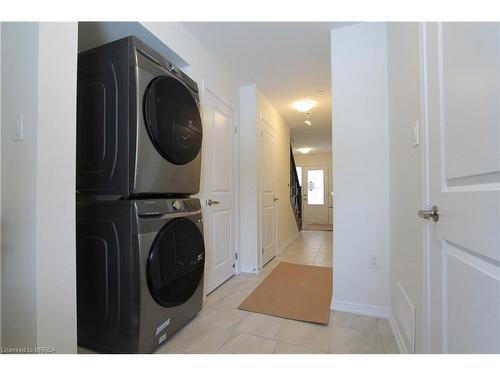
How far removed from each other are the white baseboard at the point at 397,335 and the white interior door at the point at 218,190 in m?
1.47

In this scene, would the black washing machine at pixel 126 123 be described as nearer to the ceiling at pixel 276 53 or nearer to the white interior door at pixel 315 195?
the ceiling at pixel 276 53

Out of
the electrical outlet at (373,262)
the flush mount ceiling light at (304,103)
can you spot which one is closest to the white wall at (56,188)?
the electrical outlet at (373,262)

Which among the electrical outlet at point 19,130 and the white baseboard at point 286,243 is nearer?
the electrical outlet at point 19,130

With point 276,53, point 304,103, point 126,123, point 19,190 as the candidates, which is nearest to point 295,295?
point 126,123

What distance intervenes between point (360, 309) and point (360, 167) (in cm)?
109

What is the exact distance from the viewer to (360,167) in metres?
1.71

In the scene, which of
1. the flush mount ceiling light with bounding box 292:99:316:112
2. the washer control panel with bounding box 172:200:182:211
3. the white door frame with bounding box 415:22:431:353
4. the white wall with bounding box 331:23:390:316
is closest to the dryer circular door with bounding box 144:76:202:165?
the washer control panel with bounding box 172:200:182:211

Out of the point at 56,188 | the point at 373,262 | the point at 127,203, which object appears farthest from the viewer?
the point at 373,262

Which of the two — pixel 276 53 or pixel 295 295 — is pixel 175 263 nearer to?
pixel 295 295

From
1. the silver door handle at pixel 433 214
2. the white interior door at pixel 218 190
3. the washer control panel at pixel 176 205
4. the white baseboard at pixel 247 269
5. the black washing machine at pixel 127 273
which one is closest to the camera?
the silver door handle at pixel 433 214

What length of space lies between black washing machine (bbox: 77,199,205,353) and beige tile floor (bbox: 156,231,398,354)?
190 millimetres

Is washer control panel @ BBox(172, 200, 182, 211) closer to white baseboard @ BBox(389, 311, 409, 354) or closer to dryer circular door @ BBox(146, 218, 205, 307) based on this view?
dryer circular door @ BBox(146, 218, 205, 307)

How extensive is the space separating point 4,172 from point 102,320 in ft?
2.81

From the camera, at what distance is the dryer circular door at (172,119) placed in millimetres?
1251
